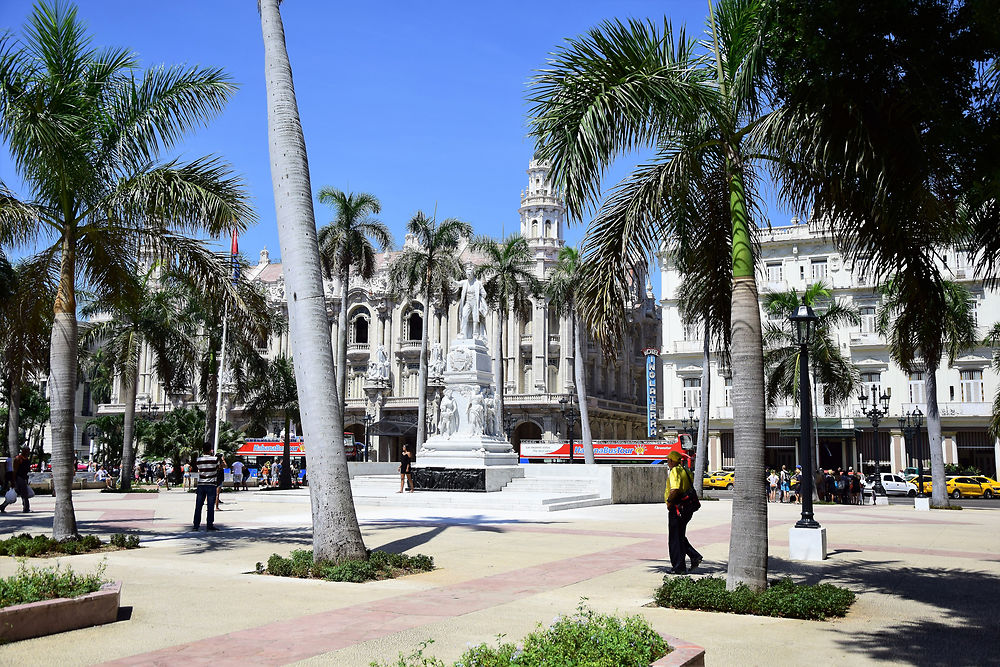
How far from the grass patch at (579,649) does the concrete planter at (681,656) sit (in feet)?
0.22

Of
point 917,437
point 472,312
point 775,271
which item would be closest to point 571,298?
point 472,312

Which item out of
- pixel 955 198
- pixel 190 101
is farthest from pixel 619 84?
pixel 190 101

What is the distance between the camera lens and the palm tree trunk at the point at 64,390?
12844mm

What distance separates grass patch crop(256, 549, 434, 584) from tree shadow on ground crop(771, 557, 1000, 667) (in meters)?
4.91

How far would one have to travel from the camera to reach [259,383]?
40188 millimetres

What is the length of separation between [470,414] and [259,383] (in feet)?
48.4

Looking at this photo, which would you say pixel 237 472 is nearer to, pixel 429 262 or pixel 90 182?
pixel 429 262

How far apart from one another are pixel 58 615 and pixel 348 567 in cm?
356

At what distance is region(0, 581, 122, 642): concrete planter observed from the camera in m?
6.84

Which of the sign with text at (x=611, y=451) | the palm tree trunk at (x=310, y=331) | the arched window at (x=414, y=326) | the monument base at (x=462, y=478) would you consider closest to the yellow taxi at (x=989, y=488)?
the sign with text at (x=611, y=451)

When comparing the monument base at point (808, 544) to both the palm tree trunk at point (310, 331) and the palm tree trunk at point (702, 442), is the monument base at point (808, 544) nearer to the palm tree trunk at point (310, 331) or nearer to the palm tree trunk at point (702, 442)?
the palm tree trunk at point (310, 331)

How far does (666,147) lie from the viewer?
9.87m

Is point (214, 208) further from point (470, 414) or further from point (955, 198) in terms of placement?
point (470, 414)

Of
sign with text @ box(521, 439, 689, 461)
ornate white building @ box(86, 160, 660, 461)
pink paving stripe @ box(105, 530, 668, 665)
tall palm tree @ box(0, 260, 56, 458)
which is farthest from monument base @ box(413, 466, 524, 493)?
ornate white building @ box(86, 160, 660, 461)
